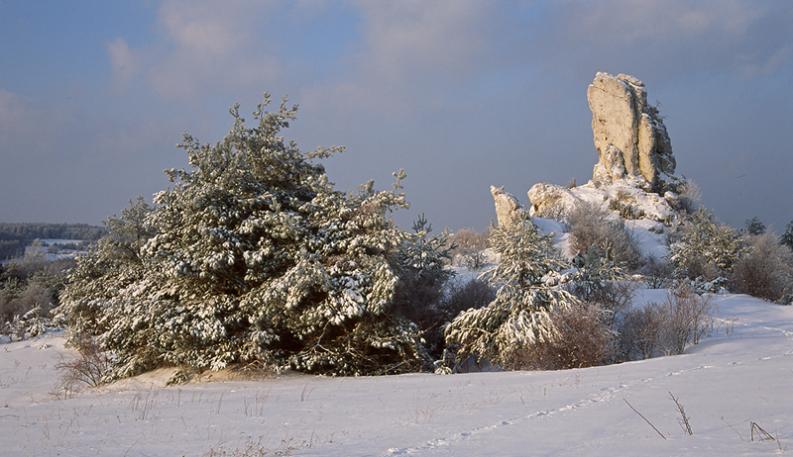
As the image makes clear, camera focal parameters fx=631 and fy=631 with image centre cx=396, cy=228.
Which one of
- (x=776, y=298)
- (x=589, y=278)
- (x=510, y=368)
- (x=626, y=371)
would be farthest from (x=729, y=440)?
(x=776, y=298)

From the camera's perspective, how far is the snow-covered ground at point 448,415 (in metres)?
6.43

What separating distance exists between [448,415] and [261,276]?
27.4ft

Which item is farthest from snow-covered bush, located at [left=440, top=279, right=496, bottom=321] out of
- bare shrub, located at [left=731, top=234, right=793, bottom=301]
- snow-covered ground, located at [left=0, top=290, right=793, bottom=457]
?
bare shrub, located at [left=731, top=234, right=793, bottom=301]

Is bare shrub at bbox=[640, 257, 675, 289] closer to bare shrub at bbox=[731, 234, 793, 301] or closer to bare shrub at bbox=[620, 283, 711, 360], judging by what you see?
bare shrub at bbox=[731, 234, 793, 301]

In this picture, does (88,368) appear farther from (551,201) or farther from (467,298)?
(551,201)

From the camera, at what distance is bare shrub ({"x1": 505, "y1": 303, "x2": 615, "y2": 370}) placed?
1465 centimetres

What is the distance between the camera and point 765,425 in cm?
609

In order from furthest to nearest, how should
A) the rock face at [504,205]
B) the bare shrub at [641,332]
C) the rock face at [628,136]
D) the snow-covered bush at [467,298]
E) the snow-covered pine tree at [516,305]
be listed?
the rock face at [628,136] < the rock face at [504,205] < the snow-covered bush at [467,298] < the bare shrub at [641,332] < the snow-covered pine tree at [516,305]

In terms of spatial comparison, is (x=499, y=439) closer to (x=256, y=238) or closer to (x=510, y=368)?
(x=510, y=368)

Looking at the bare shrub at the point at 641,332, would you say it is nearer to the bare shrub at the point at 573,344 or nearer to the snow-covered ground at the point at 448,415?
the bare shrub at the point at 573,344

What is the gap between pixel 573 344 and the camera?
14.8 meters

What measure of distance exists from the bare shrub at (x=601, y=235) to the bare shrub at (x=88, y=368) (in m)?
21.4

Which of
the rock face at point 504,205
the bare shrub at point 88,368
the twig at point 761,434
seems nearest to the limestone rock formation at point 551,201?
the rock face at point 504,205

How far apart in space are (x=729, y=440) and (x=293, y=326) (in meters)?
11.1
